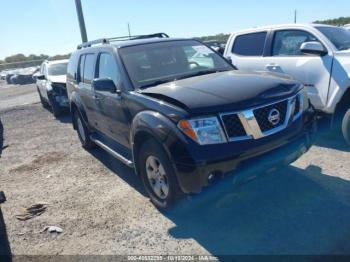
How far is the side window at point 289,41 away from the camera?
5.78 m

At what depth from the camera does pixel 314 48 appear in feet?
17.1

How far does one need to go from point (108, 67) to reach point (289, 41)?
10.6 ft

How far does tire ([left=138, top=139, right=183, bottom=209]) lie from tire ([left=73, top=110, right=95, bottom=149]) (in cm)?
282

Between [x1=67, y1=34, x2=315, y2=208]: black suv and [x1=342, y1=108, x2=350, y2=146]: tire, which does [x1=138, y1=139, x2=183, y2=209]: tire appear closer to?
[x1=67, y1=34, x2=315, y2=208]: black suv

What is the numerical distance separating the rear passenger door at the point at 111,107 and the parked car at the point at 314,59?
2.86m

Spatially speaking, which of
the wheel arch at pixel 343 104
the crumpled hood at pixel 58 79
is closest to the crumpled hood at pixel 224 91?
the wheel arch at pixel 343 104

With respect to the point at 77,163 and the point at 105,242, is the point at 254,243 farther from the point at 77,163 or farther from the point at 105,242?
the point at 77,163

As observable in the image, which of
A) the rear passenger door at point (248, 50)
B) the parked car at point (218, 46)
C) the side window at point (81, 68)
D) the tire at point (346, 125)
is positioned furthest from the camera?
the parked car at point (218, 46)

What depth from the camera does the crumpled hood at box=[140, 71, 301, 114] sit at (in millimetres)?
3260

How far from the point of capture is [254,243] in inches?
126

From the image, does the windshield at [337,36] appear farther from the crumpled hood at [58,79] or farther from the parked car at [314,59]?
the crumpled hood at [58,79]

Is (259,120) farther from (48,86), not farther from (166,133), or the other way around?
(48,86)

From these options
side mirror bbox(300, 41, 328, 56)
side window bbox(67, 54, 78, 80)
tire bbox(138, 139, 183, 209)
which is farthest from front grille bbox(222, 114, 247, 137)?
side window bbox(67, 54, 78, 80)

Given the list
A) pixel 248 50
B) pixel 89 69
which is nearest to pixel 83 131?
pixel 89 69
